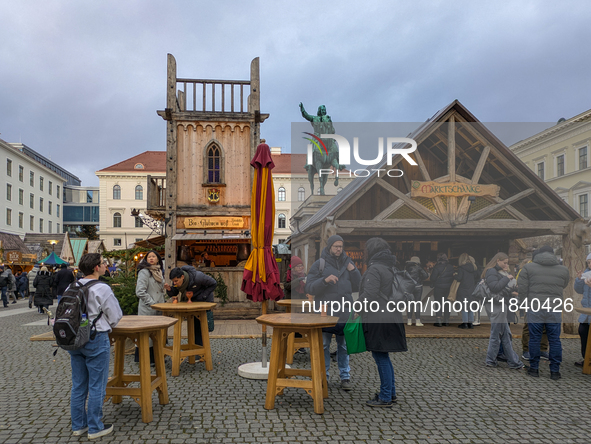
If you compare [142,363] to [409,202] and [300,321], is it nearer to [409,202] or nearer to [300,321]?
[300,321]

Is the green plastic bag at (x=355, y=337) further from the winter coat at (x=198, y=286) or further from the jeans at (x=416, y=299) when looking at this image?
the jeans at (x=416, y=299)

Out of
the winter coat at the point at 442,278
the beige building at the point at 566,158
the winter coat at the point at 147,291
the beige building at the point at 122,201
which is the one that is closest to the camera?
the winter coat at the point at 147,291

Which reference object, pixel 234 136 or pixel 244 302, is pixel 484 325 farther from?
pixel 234 136

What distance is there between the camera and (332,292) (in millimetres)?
5887

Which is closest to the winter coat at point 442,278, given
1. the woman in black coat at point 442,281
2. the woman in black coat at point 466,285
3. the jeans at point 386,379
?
the woman in black coat at point 442,281

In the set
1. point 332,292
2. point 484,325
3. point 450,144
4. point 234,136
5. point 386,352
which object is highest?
point 234,136

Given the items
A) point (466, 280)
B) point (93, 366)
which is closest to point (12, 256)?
point (466, 280)

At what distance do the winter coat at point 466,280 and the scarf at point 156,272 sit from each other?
24.1ft

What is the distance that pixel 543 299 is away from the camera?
6.55 m

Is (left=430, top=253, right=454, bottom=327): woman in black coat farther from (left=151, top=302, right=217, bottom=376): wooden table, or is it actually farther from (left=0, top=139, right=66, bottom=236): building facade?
(left=0, top=139, right=66, bottom=236): building facade

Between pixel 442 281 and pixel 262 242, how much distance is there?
21.0 feet

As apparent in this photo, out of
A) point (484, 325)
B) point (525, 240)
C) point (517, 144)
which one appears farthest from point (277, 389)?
point (525, 240)

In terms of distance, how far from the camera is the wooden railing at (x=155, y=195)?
13.9 metres

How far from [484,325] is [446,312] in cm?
105
